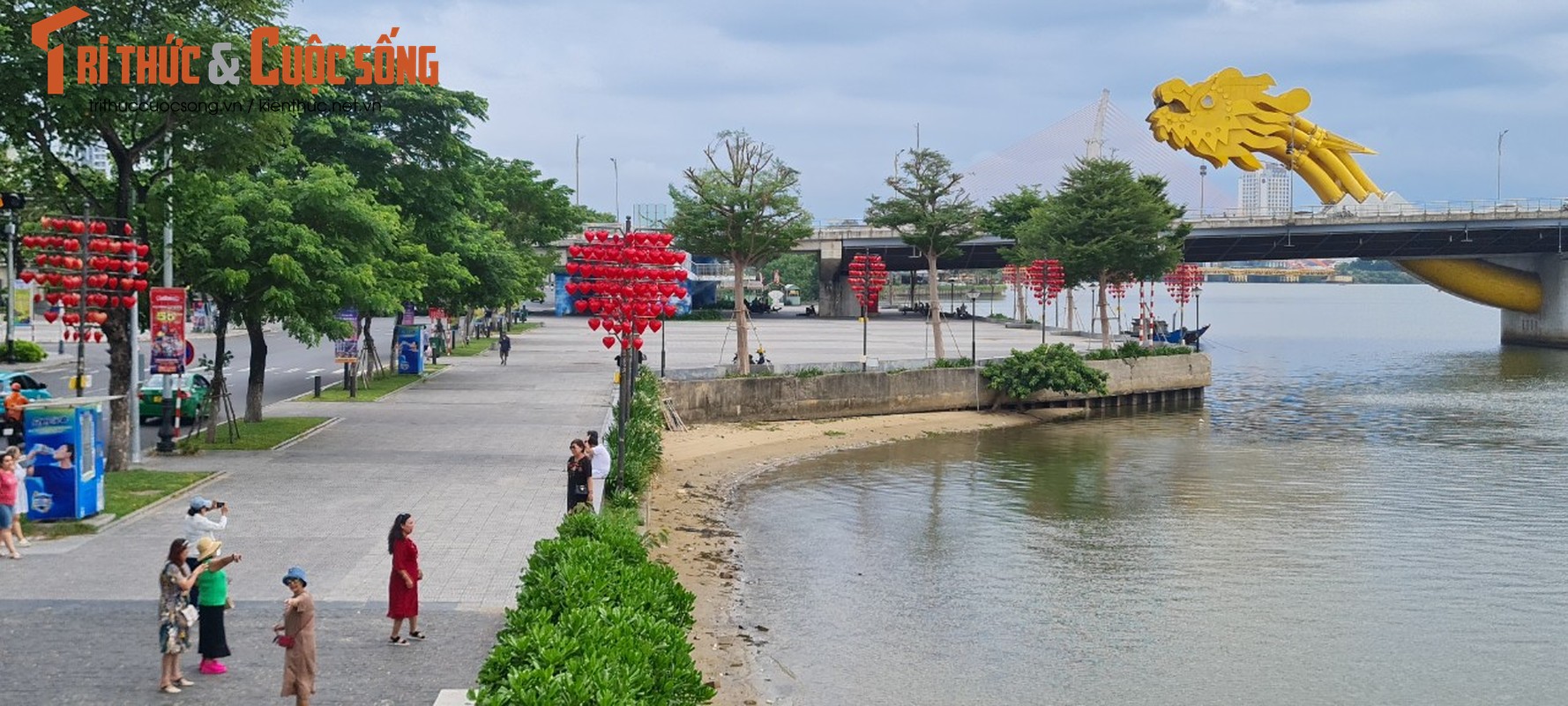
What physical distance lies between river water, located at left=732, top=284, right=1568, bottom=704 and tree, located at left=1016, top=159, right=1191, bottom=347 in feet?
61.1

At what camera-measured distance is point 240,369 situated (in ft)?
174

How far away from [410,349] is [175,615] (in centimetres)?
3860

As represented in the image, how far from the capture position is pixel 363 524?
72.1ft

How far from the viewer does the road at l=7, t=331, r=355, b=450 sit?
42.9 meters

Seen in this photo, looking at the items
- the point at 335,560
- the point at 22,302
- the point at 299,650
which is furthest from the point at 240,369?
the point at 299,650

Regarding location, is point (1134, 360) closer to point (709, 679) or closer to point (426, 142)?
point (426, 142)

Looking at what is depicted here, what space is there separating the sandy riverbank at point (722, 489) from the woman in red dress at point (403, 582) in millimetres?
3708

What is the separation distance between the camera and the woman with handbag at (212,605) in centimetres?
1428

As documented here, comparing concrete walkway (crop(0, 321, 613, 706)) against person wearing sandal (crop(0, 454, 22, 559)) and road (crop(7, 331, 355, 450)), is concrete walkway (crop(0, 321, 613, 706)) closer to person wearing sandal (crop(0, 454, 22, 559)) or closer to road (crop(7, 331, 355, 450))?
person wearing sandal (crop(0, 454, 22, 559))

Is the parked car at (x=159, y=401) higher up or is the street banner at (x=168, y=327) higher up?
the street banner at (x=168, y=327)

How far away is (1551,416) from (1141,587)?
128 ft

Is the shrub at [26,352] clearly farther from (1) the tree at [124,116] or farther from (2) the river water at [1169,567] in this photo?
(2) the river water at [1169,567]

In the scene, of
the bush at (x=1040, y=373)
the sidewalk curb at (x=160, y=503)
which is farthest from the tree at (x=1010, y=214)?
the sidewalk curb at (x=160, y=503)

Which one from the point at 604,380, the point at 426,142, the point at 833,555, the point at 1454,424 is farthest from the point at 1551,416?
the point at 426,142
